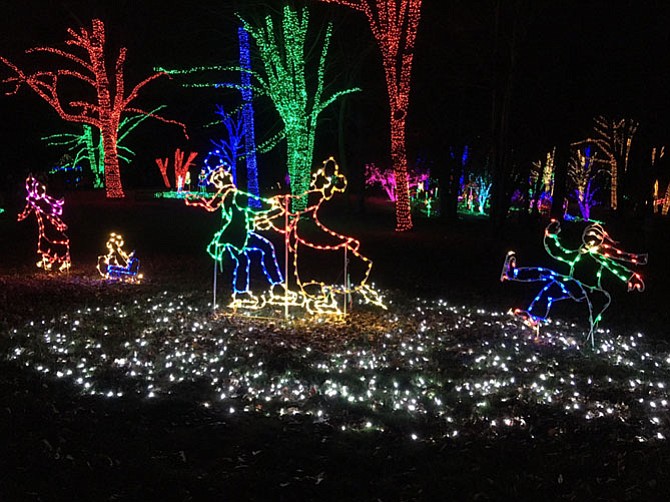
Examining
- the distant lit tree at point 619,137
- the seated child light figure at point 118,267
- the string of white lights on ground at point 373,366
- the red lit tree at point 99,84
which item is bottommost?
the string of white lights on ground at point 373,366

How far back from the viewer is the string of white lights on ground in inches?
222

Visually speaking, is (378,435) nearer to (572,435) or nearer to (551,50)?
(572,435)

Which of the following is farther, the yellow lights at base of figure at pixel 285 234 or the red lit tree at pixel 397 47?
the red lit tree at pixel 397 47

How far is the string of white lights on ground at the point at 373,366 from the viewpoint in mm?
5629

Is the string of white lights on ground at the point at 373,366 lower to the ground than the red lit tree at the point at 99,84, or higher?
lower

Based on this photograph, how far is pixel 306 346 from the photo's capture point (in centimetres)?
755

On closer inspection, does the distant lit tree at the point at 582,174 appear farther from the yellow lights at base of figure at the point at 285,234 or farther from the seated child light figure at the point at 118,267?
the seated child light figure at the point at 118,267

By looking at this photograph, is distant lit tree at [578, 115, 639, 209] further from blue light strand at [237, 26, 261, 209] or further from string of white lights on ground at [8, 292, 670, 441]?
string of white lights on ground at [8, 292, 670, 441]

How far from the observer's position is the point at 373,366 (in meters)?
6.84

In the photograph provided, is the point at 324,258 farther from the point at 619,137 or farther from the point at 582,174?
the point at 582,174

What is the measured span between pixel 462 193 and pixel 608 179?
18.6 m

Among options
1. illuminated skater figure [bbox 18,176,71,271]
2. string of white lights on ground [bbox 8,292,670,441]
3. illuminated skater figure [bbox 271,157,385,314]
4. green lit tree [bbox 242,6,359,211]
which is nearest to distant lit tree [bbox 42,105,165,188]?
green lit tree [bbox 242,6,359,211]

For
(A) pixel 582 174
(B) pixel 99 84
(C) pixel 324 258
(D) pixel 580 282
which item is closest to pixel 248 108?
(B) pixel 99 84

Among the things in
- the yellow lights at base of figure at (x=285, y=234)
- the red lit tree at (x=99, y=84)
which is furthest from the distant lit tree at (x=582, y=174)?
the yellow lights at base of figure at (x=285, y=234)
